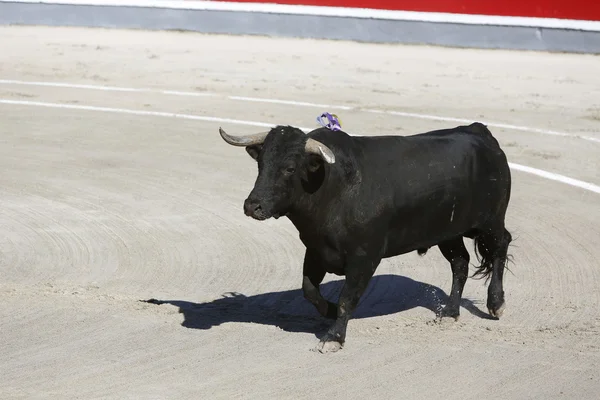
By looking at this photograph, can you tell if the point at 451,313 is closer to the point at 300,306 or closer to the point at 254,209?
the point at 300,306

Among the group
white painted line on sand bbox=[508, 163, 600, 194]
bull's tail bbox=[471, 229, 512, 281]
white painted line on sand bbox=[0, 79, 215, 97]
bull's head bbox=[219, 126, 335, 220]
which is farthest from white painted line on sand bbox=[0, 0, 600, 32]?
bull's head bbox=[219, 126, 335, 220]

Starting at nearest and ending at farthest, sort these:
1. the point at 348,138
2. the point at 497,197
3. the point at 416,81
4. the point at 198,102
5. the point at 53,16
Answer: the point at 348,138 → the point at 497,197 → the point at 198,102 → the point at 416,81 → the point at 53,16

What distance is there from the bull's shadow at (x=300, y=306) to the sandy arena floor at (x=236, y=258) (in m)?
0.02

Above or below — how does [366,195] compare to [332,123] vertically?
below

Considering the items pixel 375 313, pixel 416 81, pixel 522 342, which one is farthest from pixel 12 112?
pixel 522 342

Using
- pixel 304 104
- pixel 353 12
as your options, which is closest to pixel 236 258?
pixel 304 104

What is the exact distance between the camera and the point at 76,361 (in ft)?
19.5

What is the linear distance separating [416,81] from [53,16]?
7.40 meters

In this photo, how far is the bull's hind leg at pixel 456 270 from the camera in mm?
6805

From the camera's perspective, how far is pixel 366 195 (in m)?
6.08

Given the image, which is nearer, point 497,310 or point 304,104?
point 497,310

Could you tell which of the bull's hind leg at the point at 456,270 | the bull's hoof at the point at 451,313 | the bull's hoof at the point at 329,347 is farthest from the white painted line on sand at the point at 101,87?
the bull's hoof at the point at 329,347

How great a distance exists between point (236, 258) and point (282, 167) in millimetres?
2227

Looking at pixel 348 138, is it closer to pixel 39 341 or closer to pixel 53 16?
pixel 39 341
